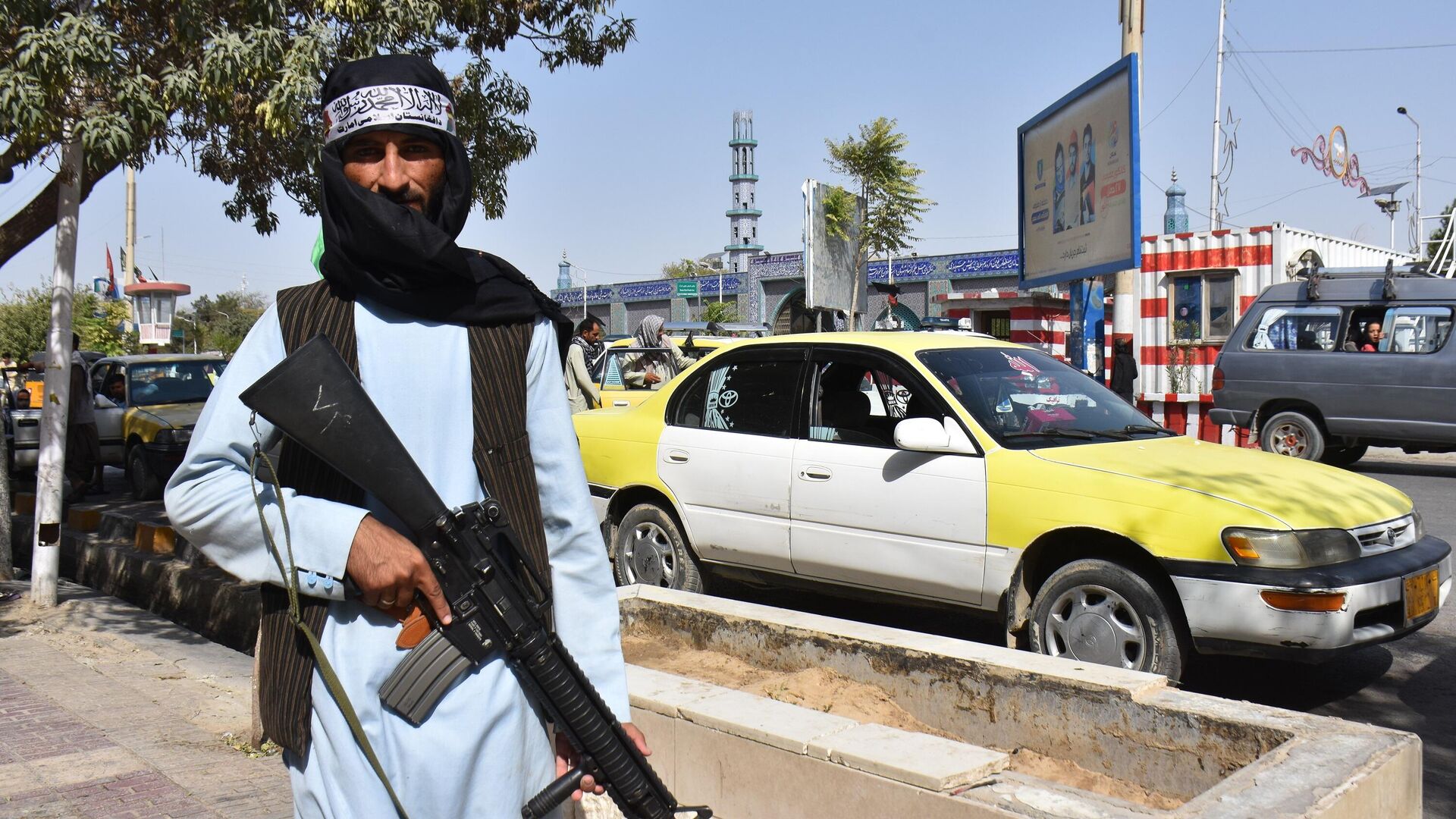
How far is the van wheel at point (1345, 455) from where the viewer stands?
14680 mm

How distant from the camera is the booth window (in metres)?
18.1

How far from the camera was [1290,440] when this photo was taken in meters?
13.9

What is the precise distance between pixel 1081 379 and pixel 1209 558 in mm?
1805

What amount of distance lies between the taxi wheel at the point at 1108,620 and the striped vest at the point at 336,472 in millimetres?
3506

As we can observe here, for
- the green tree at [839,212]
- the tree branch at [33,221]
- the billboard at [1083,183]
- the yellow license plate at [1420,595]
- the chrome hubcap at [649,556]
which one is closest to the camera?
the yellow license plate at [1420,595]

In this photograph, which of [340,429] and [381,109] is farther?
[381,109]

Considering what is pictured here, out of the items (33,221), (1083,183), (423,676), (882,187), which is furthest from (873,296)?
(423,676)

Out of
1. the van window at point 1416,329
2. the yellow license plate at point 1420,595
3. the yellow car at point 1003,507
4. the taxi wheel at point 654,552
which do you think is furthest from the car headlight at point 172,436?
the van window at point 1416,329

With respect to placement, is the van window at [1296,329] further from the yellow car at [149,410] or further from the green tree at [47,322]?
the green tree at [47,322]

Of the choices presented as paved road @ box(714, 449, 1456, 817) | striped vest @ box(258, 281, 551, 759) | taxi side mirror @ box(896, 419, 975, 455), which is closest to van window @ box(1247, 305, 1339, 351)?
paved road @ box(714, 449, 1456, 817)

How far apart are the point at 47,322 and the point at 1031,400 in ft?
126

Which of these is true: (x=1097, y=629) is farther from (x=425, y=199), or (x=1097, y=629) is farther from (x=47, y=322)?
(x=47, y=322)

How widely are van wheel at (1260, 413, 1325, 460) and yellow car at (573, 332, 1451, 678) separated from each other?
8646 millimetres

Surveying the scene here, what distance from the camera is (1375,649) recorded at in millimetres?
6266
